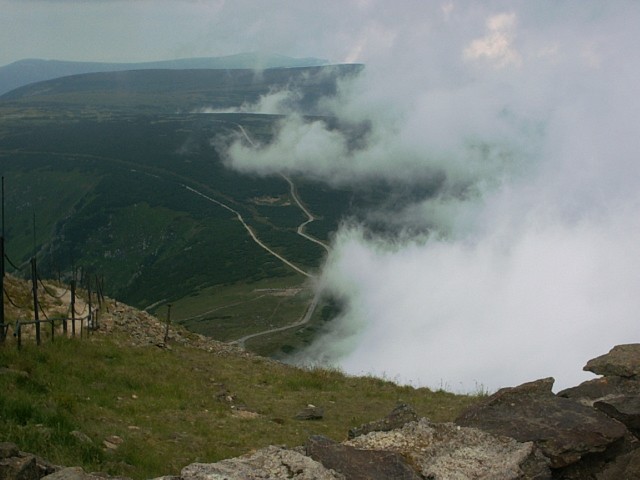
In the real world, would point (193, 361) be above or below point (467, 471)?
above

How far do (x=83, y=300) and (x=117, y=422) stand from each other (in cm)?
2484

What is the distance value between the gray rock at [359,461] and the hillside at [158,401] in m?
5.46

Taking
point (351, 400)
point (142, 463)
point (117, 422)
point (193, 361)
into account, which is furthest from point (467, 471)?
point (193, 361)

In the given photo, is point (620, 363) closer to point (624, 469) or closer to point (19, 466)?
point (624, 469)

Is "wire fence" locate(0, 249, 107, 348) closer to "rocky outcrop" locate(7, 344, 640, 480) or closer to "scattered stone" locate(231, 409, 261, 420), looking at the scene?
"scattered stone" locate(231, 409, 261, 420)

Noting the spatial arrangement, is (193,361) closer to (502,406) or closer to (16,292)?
(16,292)

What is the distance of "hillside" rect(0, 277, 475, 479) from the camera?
47.6ft

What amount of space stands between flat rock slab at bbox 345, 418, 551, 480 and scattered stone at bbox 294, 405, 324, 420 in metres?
12.1

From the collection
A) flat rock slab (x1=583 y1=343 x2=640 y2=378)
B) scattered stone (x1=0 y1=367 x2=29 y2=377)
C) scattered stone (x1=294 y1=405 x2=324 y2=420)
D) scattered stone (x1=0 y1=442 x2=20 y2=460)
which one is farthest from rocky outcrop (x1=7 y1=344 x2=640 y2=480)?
scattered stone (x1=294 y1=405 x2=324 y2=420)

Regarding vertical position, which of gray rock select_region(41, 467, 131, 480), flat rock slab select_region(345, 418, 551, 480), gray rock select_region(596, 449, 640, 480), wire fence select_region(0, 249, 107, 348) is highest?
wire fence select_region(0, 249, 107, 348)

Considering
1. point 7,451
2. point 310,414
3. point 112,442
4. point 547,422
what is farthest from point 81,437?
point 310,414

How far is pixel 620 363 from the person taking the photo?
1401 centimetres

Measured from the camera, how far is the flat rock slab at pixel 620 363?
13.8m

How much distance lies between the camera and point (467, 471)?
976 centimetres
